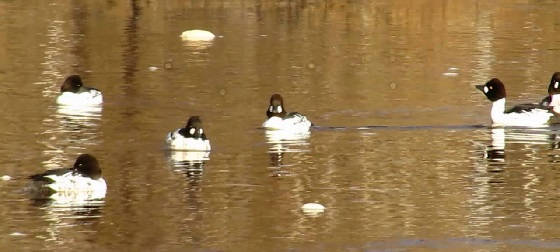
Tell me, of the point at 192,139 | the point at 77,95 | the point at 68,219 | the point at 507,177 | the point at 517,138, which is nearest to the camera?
the point at 68,219

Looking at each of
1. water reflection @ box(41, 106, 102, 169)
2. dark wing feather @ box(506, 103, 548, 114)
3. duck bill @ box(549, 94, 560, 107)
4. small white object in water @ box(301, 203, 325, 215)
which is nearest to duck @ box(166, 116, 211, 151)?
water reflection @ box(41, 106, 102, 169)

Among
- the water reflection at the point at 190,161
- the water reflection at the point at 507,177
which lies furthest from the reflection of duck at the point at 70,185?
the water reflection at the point at 507,177

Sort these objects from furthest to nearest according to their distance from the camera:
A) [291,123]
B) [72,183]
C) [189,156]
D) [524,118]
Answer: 1. [524,118]
2. [291,123]
3. [189,156]
4. [72,183]

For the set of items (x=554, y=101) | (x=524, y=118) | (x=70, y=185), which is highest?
(x=70, y=185)

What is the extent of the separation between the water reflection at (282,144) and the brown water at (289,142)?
0.10 metres

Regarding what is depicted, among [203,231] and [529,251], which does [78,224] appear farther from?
[529,251]

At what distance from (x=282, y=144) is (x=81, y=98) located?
502 centimetres

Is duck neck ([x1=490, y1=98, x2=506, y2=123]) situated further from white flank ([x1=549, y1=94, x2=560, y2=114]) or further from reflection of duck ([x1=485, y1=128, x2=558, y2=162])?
white flank ([x1=549, y1=94, x2=560, y2=114])

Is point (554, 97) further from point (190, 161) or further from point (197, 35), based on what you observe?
point (197, 35)

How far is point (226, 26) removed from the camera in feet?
128

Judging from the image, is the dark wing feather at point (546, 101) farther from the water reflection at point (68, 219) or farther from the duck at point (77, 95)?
the water reflection at point (68, 219)

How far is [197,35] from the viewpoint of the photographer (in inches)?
1427

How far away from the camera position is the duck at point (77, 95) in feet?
87.4

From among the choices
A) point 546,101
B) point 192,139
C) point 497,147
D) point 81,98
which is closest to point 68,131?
point 81,98
